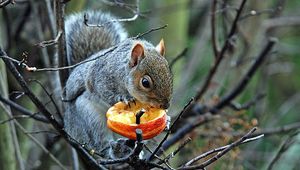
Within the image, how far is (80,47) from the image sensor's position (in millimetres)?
2705

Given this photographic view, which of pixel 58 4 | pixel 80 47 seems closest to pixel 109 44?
pixel 80 47

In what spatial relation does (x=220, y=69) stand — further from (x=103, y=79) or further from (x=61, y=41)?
(x=61, y=41)

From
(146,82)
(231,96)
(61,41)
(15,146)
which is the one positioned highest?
(61,41)

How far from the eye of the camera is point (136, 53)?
2.32m

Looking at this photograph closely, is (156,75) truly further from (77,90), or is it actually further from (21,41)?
(21,41)

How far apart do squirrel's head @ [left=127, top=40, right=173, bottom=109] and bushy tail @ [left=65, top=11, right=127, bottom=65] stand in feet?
1.24

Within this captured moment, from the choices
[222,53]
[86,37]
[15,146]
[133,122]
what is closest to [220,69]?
[222,53]

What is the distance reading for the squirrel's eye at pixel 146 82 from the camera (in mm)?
2196

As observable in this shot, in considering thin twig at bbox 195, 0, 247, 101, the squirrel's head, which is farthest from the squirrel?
thin twig at bbox 195, 0, 247, 101

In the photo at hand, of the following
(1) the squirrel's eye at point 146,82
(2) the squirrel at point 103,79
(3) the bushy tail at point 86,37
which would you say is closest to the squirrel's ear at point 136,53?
(2) the squirrel at point 103,79

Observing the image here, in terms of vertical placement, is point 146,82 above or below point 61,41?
below

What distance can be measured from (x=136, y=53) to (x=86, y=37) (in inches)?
18.8

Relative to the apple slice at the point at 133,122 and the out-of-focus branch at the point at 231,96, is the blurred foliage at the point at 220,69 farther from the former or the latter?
the apple slice at the point at 133,122

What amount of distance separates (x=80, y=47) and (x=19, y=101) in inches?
18.5
